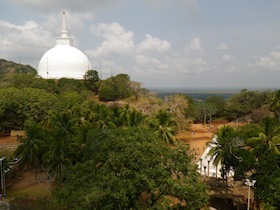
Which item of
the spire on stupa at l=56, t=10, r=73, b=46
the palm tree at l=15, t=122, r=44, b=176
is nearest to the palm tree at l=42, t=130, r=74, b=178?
the palm tree at l=15, t=122, r=44, b=176

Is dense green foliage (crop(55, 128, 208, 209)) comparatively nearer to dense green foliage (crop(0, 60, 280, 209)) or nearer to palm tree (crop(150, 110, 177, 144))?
dense green foliage (crop(0, 60, 280, 209))

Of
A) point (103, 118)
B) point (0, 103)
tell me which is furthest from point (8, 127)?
point (103, 118)

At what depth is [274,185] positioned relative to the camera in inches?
640

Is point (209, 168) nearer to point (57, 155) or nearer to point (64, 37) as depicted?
point (57, 155)

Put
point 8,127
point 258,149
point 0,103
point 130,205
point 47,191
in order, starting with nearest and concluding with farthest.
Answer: point 130,205, point 258,149, point 47,191, point 0,103, point 8,127

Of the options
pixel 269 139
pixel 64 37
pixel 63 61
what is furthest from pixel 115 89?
pixel 269 139

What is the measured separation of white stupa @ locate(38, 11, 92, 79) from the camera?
62.8m

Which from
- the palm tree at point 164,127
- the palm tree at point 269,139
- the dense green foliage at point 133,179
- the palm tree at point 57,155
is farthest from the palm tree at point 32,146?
the palm tree at point 269,139

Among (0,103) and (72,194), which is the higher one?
(0,103)

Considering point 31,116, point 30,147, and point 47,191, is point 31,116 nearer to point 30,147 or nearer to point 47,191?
point 30,147

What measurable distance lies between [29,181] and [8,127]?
18728mm

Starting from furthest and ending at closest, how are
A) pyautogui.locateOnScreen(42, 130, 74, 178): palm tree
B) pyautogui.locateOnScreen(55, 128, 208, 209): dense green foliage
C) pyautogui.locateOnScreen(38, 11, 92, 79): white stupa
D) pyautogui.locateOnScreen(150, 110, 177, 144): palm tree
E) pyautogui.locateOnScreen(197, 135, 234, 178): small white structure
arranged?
pyautogui.locateOnScreen(38, 11, 92, 79): white stupa → pyautogui.locateOnScreen(150, 110, 177, 144): palm tree → pyautogui.locateOnScreen(197, 135, 234, 178): small white structure → pyautogui.locateOnScreen(42, 130, 74, 178): palm tree → pyautogui.locateOnScreen(55, 128, 208, 209): dense green foliage

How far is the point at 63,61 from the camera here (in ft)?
207

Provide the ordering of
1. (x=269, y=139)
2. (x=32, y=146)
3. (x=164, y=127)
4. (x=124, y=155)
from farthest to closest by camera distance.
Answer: (x=164, y=127) < (x=32, y=146) < (x=269, y=139) < (x=124, y=155)
